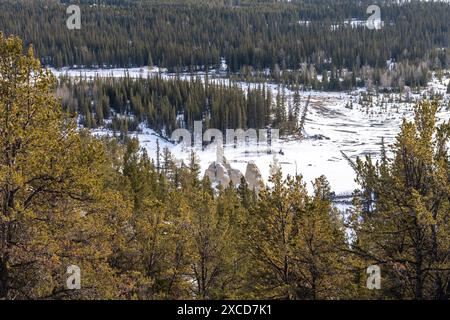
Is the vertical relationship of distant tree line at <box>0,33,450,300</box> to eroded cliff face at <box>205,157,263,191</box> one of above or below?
above

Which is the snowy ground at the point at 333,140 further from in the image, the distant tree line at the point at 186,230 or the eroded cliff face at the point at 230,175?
the distant tree line at the point at 186,230

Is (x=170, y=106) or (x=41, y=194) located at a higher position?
(x=41, y=194)

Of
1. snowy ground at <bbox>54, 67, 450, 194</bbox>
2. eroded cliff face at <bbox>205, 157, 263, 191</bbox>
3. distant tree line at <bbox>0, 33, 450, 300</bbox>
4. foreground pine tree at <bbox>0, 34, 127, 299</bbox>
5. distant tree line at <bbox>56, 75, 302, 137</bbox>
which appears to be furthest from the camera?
distant tree line at <bbox>56, 75, 302, 137</bbox>

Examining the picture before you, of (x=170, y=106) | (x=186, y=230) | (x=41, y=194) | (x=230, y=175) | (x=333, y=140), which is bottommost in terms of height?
(x=230, y=175)

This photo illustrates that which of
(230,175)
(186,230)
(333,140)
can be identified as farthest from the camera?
(333,140)

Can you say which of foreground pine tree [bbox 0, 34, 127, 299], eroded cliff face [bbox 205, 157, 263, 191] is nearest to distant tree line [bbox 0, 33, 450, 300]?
foreground pine tree [bbox 0, 34, 127, 299]

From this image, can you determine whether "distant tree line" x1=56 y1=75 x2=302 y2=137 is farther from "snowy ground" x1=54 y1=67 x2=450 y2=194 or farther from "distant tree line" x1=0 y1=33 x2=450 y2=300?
"distant tree line" x1=0 y1=33 x2=450 y2=300

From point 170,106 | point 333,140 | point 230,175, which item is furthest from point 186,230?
point 170,106

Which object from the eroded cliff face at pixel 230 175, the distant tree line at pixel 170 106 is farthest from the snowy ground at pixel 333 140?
the eroded cliff face at pixel 230 175

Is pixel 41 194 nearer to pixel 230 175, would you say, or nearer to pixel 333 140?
pixel 230 175
